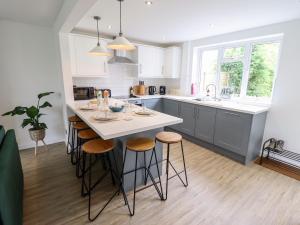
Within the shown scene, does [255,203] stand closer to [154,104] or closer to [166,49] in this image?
[154,104]

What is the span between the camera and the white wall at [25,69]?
3.01 m

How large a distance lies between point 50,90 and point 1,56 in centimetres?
92

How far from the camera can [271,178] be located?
2523 millimetres

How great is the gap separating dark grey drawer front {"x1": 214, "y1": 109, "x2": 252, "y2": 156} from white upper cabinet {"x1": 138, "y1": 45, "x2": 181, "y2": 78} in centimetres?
194

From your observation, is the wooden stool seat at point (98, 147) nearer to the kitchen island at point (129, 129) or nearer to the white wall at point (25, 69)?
the kitchen island at point (129, 129)

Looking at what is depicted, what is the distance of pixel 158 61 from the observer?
4543 millimetres

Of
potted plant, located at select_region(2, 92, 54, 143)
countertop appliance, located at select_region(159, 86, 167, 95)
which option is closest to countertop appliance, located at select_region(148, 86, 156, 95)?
countertop appliance, located at select_region(159, 86, 167, 95)

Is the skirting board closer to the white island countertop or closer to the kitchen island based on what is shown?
the kitchen island

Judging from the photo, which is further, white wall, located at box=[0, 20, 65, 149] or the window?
the window

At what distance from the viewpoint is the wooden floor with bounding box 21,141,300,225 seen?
1.79 m

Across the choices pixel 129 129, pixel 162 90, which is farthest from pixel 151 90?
pixel 129 129

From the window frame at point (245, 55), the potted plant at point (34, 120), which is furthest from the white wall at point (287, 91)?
the potted plant at point (34, 120)

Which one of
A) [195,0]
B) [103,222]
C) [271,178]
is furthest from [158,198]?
[195,0]

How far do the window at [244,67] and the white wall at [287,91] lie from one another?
9.9 inches
